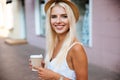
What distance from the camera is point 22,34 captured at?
33.9ft

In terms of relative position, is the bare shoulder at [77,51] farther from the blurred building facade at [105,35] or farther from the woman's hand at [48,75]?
the blurred building facade at [105,35]

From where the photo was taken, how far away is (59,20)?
4.48ft

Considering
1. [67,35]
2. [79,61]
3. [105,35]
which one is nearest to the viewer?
[79,61]

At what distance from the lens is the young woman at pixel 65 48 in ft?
4.33

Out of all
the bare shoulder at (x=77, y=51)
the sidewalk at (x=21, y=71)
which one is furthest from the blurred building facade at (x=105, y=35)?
the bare shoulder at (x=77, y=51)

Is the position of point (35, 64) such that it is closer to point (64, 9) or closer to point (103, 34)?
point (64, 9)

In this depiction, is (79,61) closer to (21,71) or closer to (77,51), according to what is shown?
(77,51)

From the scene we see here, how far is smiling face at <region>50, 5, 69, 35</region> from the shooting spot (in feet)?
4.45

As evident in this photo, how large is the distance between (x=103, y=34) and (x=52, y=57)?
395 centimetres

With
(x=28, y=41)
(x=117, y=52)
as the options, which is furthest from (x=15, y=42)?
(x=117, y=52)

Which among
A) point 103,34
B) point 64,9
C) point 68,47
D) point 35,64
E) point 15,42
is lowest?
point 15,42

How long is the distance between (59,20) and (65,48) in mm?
169

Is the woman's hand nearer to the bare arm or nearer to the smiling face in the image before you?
the bare arm

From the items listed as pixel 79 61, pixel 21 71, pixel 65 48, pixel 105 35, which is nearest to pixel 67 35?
pixel 65 48
